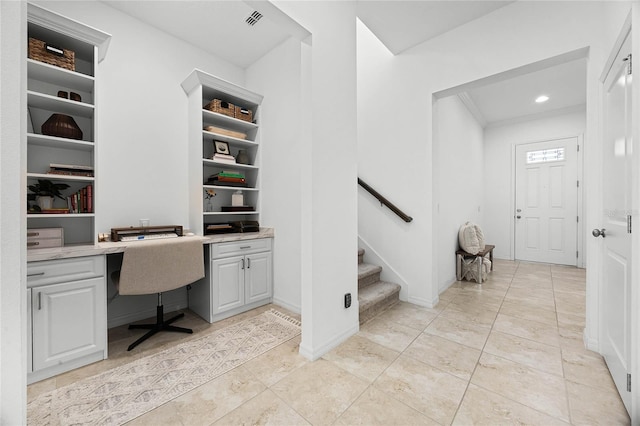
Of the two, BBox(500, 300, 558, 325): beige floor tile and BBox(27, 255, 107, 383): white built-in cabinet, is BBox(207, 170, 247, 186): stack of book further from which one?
BBox(500, 300, 558, 325): beige floor tile

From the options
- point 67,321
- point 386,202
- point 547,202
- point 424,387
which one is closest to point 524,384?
point 424,387

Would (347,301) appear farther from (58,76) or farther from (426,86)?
(58,76)

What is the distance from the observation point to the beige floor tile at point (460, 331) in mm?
2059

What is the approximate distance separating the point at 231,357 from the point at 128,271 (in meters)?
1.00

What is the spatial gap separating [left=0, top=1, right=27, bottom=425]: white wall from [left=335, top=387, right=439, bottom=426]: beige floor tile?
123 centimetres

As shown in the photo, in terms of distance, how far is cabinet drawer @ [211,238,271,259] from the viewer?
252 centimetres

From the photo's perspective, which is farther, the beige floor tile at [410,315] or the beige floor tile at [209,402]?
the beige floor tile at [410,315]

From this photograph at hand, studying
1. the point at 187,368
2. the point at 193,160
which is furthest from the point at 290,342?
the point at 193,160

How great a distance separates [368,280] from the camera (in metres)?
2.93

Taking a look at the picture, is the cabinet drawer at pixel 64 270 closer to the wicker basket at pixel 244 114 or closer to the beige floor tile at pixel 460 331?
the wicker basket at pixel 244 114

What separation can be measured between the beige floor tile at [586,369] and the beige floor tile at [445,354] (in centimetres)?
52

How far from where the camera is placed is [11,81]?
65cm

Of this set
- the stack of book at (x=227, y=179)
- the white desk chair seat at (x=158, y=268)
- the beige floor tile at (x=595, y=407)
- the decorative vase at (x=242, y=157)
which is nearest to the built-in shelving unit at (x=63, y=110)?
the white desk chair seat at (x=158, y=268)

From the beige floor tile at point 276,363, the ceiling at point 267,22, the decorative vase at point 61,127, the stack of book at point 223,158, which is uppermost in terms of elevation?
the ceiling at point 267,22
